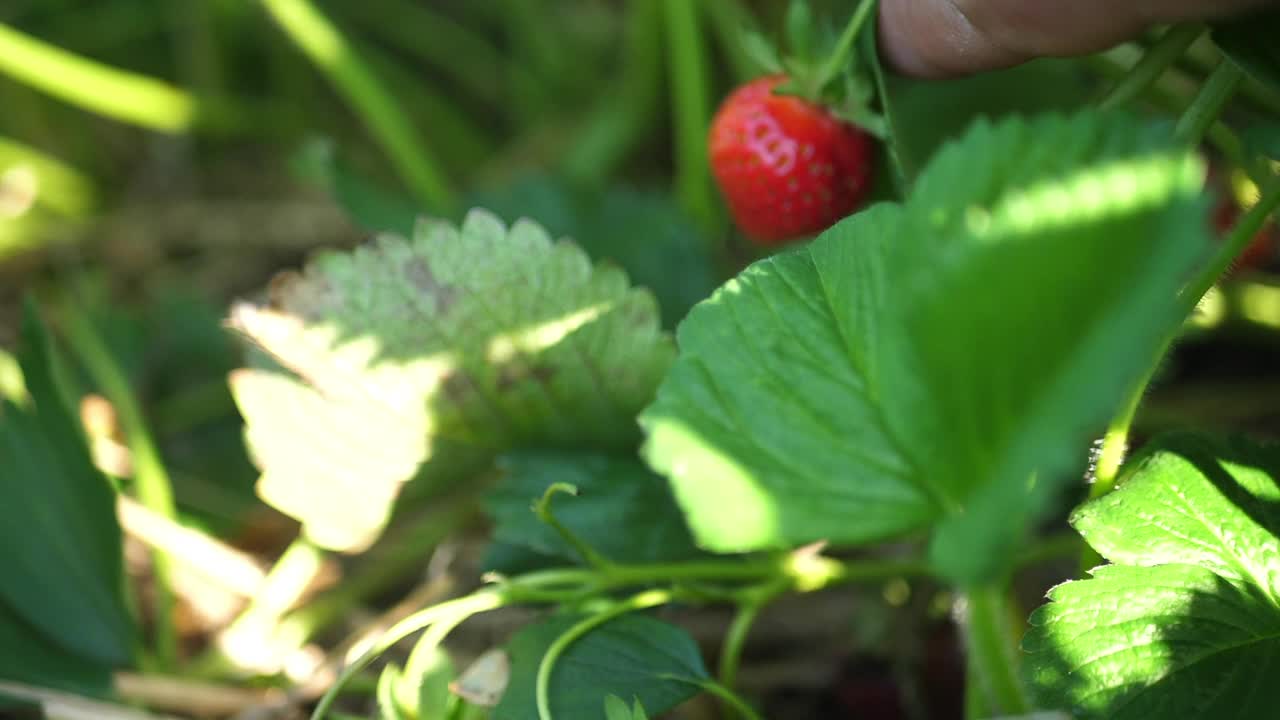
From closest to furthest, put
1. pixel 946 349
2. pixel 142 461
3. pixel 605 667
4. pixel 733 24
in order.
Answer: pixel 946 349, pixel 605 667, pixel 142 461, pixel 733 24

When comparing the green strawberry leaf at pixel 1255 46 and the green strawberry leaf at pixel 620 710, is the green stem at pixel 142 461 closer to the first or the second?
the green strawberry leaf at pixel 620 710

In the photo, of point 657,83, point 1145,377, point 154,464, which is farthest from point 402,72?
point 1145,377

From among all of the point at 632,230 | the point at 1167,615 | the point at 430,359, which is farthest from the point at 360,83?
the point at 1167,615

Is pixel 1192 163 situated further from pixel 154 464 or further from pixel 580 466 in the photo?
pixel 154 464

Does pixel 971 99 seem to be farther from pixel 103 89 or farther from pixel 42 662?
pixel 103 89

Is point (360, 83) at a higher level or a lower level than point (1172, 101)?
higher

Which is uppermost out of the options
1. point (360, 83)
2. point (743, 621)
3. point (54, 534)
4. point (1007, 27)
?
point (360, 83)

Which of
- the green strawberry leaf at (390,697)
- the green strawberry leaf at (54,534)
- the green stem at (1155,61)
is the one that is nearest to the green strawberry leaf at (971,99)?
the green stem at (1155,61)
